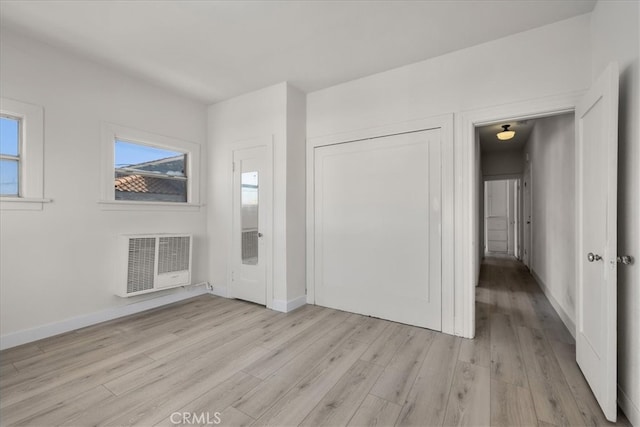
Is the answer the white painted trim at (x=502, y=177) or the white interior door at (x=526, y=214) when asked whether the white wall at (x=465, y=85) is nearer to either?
the white interior door at (x=526, y=214)

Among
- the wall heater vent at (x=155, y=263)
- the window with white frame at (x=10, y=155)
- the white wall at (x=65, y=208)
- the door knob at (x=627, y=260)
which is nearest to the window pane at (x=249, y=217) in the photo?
the wall heater vent at (x=155, y=263)

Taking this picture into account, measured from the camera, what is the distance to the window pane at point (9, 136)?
248 cm

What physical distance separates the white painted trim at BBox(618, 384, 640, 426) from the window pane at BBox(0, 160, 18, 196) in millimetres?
4654

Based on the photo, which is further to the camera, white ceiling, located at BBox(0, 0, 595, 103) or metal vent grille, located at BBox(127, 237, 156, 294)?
metal vent grille, located at BBox(127, 237, 156, 294)

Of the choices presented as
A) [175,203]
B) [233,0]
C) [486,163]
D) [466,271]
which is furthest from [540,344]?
[486,163]

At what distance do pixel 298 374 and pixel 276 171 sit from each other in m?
2.23

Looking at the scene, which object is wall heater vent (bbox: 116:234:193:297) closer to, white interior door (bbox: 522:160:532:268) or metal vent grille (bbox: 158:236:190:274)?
metal vent grille (bbox: 158:236:190:274)

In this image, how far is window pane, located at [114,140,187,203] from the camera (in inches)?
130

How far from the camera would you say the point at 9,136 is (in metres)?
2.52

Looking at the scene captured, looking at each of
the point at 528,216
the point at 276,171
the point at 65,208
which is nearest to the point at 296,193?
the point at 276,171

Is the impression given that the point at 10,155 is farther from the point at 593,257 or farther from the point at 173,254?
the point at 593,257

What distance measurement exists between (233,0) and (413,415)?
303 cm

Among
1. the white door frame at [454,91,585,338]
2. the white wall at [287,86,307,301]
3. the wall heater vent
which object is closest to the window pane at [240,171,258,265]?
the white wall at [287,86,307,301]

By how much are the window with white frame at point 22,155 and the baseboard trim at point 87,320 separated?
1116 millimetres
